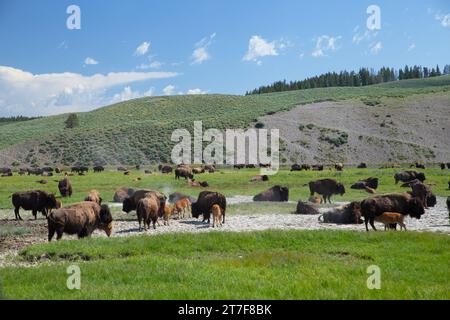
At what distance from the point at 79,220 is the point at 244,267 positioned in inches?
321

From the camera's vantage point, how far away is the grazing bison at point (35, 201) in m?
26.3

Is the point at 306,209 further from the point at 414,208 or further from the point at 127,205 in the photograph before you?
the point at 127,205

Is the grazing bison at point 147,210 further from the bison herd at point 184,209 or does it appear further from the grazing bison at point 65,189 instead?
the grazing bison at point 65,189

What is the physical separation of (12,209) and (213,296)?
25.7m

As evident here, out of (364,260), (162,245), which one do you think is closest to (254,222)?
(162,245)

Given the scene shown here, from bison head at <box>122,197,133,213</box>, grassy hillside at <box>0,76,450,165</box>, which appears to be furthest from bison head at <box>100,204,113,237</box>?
grassy hillside at <box>0,76,450,165</box>

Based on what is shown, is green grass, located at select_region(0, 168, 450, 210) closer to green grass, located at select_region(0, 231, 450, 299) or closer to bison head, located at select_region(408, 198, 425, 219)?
bison head, located at select_region(408, 198, 425, 219)

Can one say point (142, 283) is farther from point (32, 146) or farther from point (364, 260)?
point (32, 146)

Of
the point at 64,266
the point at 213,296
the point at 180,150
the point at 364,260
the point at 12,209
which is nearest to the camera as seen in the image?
the point at 213,296

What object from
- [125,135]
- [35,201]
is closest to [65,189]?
[35,201]

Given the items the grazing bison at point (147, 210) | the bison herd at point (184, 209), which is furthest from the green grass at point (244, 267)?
the grazing bison at point (147, 210)

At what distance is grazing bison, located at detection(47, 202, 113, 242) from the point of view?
1731 centimetres

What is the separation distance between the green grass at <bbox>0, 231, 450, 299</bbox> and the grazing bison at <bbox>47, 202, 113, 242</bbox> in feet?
5.23
